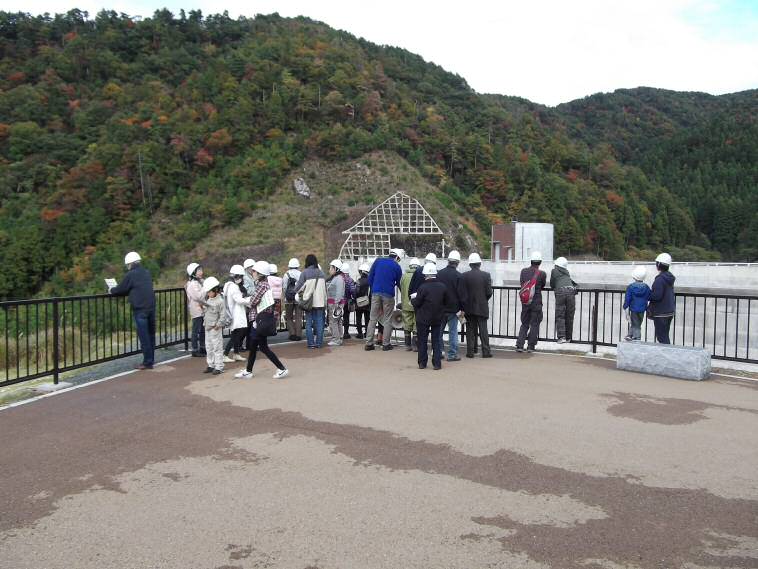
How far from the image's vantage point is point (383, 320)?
12195 mm

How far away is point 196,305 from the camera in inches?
444

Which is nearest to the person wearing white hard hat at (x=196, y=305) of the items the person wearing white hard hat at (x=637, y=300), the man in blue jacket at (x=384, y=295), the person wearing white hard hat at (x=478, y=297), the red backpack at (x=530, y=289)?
the man in blue jacket at (x=384, y=295)

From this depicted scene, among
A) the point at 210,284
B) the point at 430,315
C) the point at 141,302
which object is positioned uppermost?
the point at 210,284

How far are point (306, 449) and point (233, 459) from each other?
2.26 ft

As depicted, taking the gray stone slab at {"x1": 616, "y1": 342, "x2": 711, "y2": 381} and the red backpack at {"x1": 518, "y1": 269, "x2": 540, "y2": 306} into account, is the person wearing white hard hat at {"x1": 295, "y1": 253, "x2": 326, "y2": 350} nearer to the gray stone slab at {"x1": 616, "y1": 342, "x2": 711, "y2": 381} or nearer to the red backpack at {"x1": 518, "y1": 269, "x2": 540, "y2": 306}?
the red backpack at {"x1": 518, "y1": 269, "x2": 540, "y2": 306}

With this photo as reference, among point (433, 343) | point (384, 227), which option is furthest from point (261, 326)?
point (384, 227)

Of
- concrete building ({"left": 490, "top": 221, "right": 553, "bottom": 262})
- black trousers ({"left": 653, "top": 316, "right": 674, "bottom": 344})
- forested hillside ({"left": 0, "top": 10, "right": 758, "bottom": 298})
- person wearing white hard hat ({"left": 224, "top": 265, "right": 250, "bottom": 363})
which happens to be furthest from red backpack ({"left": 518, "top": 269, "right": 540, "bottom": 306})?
forested hillside ({"left": 0, "top": 10, "right": 758, "bottom": 298})

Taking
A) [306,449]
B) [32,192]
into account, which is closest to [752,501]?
[306,449]

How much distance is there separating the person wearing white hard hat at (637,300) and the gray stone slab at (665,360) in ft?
3.03

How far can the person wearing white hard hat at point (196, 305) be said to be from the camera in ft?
36.2

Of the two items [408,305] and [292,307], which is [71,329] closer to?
[292,307]

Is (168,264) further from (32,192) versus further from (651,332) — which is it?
(651,332)

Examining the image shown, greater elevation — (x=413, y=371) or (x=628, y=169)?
(x=628, y=169)

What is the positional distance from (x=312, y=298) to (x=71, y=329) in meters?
4.43
